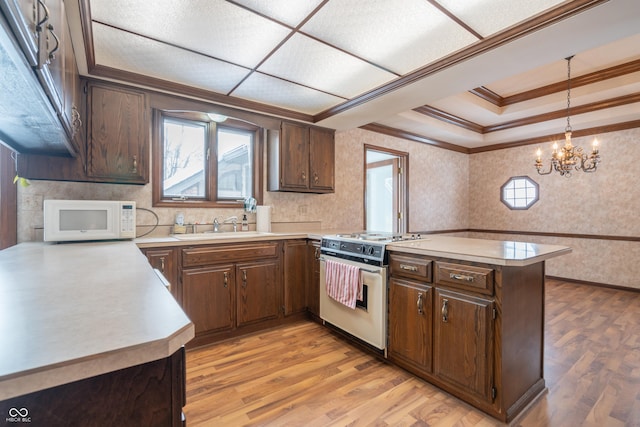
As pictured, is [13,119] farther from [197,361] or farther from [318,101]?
[318,101]

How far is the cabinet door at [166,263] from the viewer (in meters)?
2.38

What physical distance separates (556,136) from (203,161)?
18.1ft

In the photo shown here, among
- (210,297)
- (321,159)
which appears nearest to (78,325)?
(210,297)

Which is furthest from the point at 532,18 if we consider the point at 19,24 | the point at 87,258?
the point at 87,258

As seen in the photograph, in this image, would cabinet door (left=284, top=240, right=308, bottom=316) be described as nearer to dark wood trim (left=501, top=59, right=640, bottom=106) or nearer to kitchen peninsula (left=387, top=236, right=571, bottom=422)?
kitchen peninsula (left=387, top=236, right=571, bottom=422)

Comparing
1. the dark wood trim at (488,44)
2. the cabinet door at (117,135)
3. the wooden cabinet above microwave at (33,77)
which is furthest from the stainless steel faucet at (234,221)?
the dark wood trim at (488,44)

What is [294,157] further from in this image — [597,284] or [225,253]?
[597,284]

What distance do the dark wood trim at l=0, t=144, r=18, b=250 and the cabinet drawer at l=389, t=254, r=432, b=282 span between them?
A: 2.87m

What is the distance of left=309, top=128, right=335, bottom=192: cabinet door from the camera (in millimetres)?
3549

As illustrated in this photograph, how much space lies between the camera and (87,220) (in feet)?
7.39

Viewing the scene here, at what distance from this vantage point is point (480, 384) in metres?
1.76

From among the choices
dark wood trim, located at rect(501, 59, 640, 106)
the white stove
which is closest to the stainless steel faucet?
the white stove

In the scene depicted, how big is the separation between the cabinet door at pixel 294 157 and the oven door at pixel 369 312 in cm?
109

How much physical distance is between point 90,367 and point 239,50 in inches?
86.7
